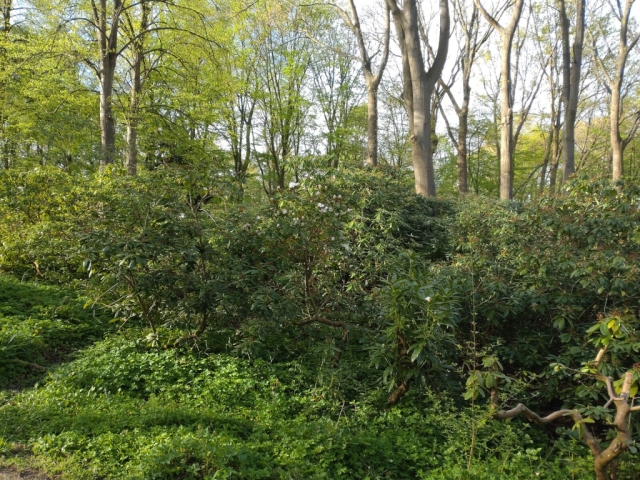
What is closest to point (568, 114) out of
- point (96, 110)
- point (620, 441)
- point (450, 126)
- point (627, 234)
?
point (627, 234)

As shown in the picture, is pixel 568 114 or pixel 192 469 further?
pixel 568 114

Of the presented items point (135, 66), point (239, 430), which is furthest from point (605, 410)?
point (135, 66)

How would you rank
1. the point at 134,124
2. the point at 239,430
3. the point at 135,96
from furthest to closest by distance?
1. the point at 135,96
2. the point at 134,124
3. the point at 239,430

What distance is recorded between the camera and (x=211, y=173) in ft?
17.8

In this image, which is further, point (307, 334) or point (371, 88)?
point (371, 88)

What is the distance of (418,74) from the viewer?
10016 mm

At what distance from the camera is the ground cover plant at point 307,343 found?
Result: 124 inches

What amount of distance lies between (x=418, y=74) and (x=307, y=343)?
7487 millimetres

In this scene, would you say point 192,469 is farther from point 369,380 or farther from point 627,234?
point 627,234

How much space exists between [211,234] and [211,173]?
3.38 ft

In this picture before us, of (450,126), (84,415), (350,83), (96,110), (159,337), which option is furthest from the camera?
(350,83)

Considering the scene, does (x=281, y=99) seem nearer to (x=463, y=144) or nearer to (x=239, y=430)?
(x=463, y=144)

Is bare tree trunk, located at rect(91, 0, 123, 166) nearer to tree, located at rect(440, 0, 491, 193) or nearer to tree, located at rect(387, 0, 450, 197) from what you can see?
tree, located at rect(387, 0, 450, 197)

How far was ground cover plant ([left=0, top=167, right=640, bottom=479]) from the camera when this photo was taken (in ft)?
10.3
